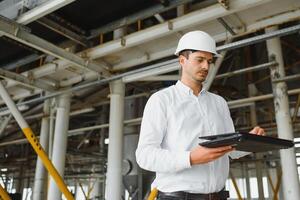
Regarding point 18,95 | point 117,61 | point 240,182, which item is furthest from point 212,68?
Answer: point 240,182

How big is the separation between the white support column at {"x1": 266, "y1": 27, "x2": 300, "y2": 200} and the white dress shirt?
1.34 meters

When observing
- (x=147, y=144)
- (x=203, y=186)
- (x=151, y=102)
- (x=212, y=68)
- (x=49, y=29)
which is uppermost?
(x=49, y=29)

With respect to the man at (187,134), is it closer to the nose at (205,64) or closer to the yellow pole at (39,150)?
the nose at (205,64)

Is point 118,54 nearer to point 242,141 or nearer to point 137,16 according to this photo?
point 137,16

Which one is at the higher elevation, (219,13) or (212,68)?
(219,13)

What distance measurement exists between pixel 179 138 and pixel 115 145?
1.98 meters

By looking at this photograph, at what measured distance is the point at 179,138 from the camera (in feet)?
3.62

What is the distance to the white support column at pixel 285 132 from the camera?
2.30 metres

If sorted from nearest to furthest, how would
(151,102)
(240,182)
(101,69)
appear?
(151,102) < (101,69) < (240,182)

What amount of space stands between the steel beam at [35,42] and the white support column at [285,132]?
160cm

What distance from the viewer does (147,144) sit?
107cm

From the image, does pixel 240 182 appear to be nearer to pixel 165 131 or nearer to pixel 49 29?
pixel 49 29

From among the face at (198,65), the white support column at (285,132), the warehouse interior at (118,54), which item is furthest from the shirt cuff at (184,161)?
the white support column at (285,132)

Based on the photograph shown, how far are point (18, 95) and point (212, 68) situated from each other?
2.53 m
